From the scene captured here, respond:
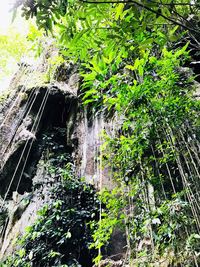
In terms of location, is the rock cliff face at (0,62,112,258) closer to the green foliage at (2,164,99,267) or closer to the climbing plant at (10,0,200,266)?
the green foliage at (2,164,99,267)

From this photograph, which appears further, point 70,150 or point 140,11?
point 70,150

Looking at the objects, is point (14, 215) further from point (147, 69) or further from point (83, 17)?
point (83, 17)

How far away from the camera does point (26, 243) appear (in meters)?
3.58

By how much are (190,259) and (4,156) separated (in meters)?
3.48

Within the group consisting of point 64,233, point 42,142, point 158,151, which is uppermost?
point 42,142

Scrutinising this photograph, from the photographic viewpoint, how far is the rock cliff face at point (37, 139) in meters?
4.38

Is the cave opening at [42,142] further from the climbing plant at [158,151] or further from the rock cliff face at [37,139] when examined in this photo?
the climbing plant at [158,151]

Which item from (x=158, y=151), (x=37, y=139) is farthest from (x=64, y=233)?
(x=37, y=139)

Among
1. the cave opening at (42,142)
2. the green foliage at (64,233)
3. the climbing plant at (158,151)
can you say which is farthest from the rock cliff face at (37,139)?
the climbing plant at (158,151)

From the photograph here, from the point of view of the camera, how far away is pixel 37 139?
475cm

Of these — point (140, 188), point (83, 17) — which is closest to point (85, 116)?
point (140, 188)

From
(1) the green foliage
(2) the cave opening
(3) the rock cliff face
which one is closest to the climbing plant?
(1) the green foliage

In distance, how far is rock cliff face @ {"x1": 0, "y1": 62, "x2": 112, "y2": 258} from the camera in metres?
4.38

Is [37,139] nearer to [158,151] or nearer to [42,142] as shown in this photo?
[42,142]
